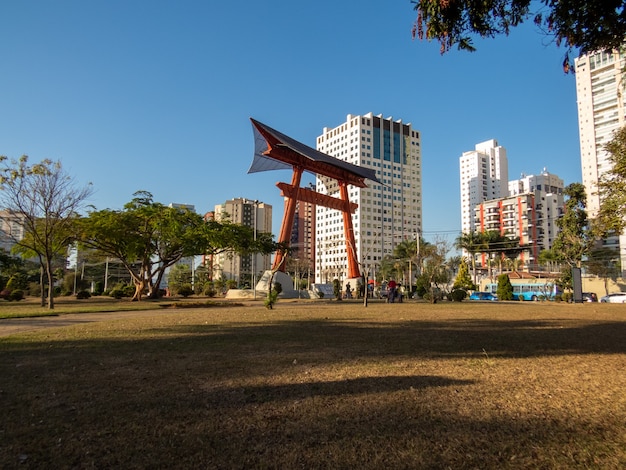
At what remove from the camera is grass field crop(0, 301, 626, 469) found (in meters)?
3.15

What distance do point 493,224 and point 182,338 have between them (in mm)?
106820

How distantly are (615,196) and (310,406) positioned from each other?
545 inches

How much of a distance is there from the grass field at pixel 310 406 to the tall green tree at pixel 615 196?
7.60 meters

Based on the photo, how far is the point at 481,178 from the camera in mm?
142125

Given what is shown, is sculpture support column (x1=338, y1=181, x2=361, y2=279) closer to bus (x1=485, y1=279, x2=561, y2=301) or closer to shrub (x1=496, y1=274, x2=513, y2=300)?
bus (x1=485, y1=279, x2=561, y2=301)

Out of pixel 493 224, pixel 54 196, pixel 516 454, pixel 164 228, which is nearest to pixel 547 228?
pixel 493 224

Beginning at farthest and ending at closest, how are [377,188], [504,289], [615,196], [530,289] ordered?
1. [377,188]
2. [530,289]
3. [504,289]
4. [615,196]

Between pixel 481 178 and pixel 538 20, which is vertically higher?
pixel 481 178

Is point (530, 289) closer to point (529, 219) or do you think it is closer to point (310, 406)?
point (310, 406)

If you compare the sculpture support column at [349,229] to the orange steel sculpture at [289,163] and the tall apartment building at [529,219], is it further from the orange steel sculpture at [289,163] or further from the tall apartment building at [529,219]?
the tall apartment building at [529,219]

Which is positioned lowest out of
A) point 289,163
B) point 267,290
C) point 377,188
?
point 267,290

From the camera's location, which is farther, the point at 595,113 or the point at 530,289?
the point at 595,113

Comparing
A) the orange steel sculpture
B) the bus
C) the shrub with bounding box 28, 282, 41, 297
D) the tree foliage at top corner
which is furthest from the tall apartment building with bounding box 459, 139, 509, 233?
the tree foliage at top corner

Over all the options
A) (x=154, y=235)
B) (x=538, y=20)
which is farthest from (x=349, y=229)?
(x=538, y=20)
